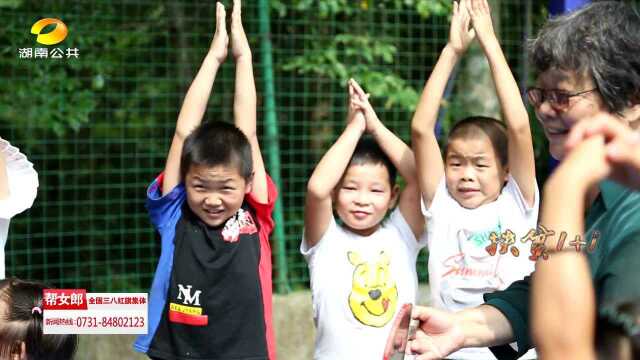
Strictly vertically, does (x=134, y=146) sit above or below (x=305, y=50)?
below

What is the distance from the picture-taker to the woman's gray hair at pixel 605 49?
2.37 m

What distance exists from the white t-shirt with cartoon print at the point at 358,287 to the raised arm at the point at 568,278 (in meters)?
2.33

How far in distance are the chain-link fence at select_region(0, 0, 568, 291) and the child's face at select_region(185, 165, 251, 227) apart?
1.87 meters

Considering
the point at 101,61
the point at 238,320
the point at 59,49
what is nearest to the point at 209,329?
the point at 238,320

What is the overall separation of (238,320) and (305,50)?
286 centimetres

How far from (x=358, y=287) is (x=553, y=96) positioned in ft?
5.24

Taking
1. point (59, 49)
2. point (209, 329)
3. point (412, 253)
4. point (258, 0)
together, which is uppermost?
point (258, 0)

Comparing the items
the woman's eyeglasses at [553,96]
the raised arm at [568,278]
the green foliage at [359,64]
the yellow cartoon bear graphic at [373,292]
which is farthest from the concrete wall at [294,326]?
the raised arm at [568,278]

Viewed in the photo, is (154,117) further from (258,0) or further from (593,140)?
(593,140)

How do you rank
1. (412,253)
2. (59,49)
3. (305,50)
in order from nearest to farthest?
(412,253) → (59,49) → (305,50)

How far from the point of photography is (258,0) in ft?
19.6

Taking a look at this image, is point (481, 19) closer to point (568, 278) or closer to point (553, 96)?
point (553, 96)

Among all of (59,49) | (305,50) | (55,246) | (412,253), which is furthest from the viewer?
(305,50)

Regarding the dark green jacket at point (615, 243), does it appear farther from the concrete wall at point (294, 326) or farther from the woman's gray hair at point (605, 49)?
the concrete wall at point (294, 326)
